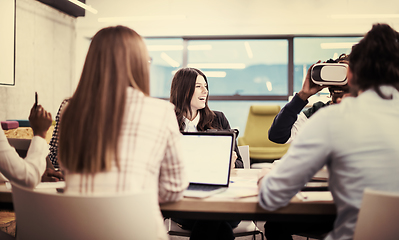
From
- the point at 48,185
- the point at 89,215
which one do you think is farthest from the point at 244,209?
the point at 48,185

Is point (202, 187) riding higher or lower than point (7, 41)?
lower

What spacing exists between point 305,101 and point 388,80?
1.70ft

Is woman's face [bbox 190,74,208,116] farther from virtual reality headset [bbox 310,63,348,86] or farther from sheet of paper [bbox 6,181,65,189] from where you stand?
sheet of paper [bbox 6,181,65,189]

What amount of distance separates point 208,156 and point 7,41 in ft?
13.7

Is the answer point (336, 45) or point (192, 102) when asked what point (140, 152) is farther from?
point (336, 45)

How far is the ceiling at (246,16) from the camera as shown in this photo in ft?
18.6

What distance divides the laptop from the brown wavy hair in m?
0.48

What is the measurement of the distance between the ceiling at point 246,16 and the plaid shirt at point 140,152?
4.86m

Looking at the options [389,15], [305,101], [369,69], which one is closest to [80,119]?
[369,69]

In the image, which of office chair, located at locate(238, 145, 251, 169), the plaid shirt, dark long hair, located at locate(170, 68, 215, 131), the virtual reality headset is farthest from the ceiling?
the plaid shirt

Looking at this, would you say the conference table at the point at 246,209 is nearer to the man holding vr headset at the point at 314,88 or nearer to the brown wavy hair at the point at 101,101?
the brown wavy hair at the point at 101,101

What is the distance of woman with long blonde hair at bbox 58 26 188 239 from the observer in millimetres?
935

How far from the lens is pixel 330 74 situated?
1.46 metres

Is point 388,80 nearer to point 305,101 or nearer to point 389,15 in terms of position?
point 305,101
